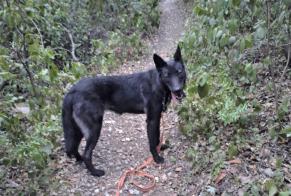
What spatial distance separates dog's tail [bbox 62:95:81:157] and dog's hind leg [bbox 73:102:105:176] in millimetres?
83

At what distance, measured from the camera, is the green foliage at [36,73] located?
173 inches

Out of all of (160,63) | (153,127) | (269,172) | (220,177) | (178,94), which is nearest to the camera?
(269,172)

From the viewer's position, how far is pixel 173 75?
16.2 feet

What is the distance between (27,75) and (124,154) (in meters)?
1.81

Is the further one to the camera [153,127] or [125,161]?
[125,161]

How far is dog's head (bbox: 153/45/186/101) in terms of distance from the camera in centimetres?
488

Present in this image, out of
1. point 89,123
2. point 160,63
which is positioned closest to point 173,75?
point 160,63

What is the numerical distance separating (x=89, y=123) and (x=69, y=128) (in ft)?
0.94

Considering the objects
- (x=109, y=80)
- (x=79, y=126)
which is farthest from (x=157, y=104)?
(x=79, y=126)

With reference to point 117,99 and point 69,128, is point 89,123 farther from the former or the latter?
point 117,99

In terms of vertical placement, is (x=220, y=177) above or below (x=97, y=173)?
above

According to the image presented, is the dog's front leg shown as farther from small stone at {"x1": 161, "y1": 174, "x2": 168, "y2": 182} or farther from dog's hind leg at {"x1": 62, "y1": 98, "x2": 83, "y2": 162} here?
dog's hind leg at {"x1": 62, "y1": 98, "x2": 83, "y2": 162}

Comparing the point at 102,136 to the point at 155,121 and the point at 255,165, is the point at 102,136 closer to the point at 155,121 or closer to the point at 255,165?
the point at 155,121

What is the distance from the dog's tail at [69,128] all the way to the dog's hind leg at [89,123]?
0.08 metres
